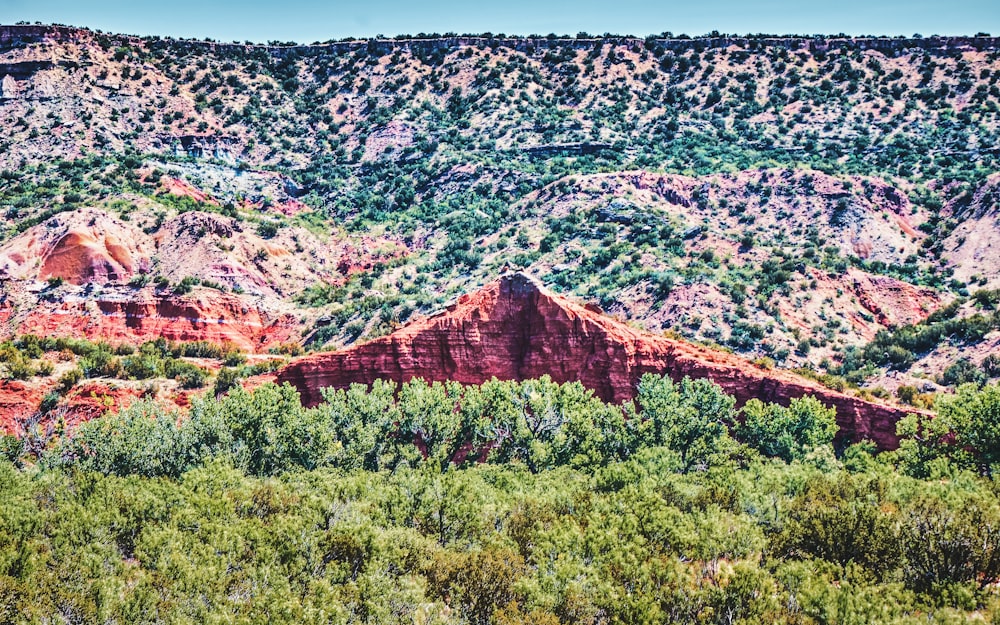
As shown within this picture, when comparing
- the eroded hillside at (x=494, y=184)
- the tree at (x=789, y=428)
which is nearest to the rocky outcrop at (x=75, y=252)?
the eroded hillside at (x=494, y=184)

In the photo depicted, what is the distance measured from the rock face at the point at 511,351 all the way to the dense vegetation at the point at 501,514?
3.65 m

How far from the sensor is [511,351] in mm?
58500

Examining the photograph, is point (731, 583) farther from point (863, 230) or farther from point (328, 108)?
point (328, 108)

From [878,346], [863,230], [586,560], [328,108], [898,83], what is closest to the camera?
[586,560]

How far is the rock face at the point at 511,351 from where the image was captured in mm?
56094

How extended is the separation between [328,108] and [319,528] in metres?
101

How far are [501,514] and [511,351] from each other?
2451 centimetres

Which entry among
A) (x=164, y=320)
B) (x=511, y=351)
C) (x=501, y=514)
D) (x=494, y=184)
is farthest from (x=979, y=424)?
(x=494, y=184)

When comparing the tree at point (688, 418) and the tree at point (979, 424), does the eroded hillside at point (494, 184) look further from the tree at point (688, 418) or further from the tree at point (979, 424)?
the tree at point (979, 424)

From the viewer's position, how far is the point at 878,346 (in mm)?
67250

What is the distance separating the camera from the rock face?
56.1 metres

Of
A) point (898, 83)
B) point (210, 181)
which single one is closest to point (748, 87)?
point (898, 83)

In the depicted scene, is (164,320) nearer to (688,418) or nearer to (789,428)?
(688,418)

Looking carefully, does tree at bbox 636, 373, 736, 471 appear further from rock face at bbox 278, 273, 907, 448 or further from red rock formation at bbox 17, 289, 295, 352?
red rock formation at bbox 17, 289, 295, 352
